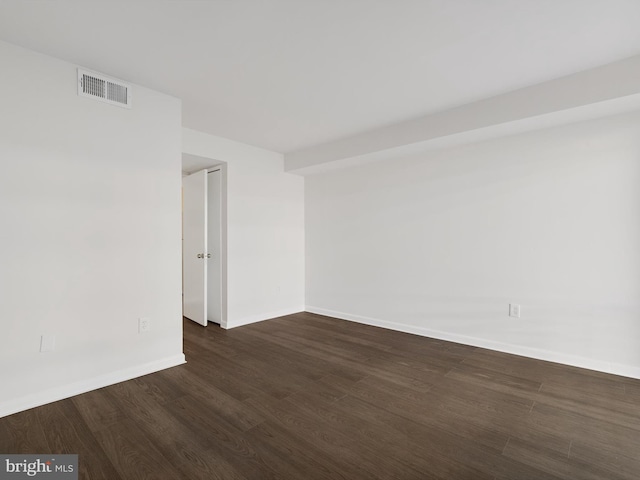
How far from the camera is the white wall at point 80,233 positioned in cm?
207

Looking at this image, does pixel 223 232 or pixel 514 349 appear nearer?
pixel 514 349

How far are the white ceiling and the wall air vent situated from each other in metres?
0.07

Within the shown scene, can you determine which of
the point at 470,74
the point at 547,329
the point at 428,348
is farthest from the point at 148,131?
the point at 547,329

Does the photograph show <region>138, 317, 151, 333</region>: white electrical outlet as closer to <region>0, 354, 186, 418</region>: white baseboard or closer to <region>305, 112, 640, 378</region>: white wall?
<region>0, 354, 186, 418</region>: white baseboard

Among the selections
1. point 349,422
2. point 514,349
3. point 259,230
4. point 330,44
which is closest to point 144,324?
point 349,422

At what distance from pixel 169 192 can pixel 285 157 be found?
2244mm

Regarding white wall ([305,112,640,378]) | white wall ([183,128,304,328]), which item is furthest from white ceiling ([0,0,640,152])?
white wall ([183,128,304,328])

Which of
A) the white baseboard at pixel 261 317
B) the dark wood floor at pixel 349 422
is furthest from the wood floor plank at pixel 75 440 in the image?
the white baseboard at pixel 261 317

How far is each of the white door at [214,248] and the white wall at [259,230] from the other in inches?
7.9

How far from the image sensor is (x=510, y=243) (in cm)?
319

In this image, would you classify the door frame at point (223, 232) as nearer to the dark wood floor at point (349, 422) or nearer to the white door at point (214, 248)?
the white door at point (214, 248)

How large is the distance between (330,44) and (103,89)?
1.82m

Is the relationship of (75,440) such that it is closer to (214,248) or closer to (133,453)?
(133,453)

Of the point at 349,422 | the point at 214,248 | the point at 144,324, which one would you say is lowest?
the point at 349,422
